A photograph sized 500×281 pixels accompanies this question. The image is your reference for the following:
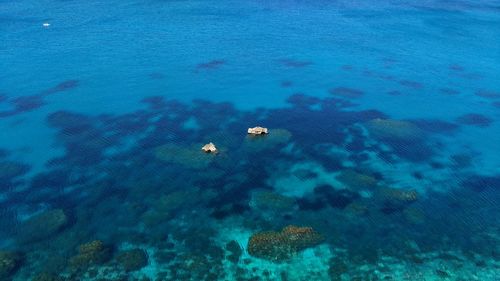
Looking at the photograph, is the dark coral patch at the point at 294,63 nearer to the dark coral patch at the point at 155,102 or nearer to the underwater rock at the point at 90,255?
the dark coral patch at the point at 155,102

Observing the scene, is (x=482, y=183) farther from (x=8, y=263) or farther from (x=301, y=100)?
(x=8, y=263)

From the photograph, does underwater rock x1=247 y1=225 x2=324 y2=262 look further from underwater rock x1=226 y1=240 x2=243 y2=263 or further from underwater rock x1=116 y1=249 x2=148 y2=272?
underwater rock x1=116 y1=249 x2=148 y2=272

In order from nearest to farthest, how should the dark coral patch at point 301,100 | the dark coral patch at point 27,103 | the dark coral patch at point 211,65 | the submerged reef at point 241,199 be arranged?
the submerged reef at point 241,199, the dark coral patch at point 27,103, the dark coral patch at point 301,100, the dark coral patch at point 211,65

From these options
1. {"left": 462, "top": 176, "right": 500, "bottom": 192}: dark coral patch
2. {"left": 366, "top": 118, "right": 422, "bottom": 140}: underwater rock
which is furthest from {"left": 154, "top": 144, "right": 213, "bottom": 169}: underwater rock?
{"left": 462, "top": 176, "right": 500, "bottom": 192}: dark coral patch

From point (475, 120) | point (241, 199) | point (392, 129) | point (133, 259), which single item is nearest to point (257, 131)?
point (241, 199)

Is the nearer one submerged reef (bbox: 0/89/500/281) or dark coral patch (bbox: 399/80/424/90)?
submerged reef (bbox: 0/89/500/281)

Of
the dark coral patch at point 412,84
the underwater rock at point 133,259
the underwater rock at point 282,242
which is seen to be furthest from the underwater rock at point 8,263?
the dark coral patch at point 412,84
